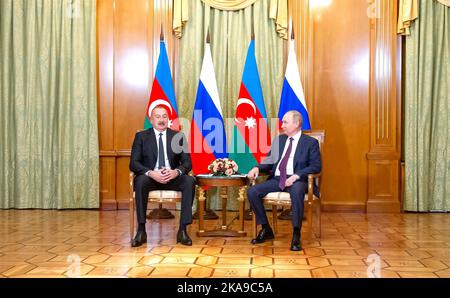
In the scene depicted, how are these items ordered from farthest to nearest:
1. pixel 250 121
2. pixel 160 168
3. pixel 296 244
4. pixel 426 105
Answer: pixel 426 105 < pixel 250 121 < pixel 160 168 < pixel 296 244

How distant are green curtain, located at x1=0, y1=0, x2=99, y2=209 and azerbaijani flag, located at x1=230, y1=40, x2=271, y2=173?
200 cm

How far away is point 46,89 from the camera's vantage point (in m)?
6.54

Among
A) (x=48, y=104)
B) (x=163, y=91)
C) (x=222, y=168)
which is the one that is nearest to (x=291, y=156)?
(x=222, y=168)

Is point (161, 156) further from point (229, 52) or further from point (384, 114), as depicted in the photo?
point (384, 114)

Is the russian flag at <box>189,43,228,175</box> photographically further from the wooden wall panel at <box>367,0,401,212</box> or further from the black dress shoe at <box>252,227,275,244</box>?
the wooden wall panel at <box>367,0,401,212</box>

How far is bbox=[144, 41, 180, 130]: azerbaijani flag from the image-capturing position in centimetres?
587

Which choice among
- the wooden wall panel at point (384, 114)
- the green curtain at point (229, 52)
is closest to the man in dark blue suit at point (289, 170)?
the green curtain at point (229, 52)

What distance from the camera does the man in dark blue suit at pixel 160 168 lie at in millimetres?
4461

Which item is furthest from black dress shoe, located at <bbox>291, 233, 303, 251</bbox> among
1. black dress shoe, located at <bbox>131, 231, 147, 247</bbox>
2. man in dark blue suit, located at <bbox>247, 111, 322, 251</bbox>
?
black dress shoe, located at <bbox>131, 231, 147, 247</bbox>

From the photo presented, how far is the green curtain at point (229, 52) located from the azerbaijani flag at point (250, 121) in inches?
20.6

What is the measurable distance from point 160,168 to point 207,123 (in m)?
1.25

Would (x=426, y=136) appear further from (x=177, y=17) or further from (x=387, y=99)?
(x=177, y=17)

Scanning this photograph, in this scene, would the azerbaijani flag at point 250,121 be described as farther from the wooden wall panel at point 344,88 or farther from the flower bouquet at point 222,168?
the flower bouquet at point 222,168

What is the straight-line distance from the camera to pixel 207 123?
5.88 metres
